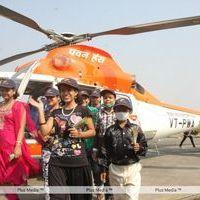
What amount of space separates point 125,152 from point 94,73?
19.2ft

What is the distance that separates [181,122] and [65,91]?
9.15 m

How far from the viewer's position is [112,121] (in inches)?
234

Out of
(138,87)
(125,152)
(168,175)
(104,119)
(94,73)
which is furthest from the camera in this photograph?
(138,87)

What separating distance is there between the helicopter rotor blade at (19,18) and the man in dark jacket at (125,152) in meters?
2.83

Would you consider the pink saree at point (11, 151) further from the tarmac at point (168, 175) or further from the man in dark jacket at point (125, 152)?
the tarmac at point (168, 175)

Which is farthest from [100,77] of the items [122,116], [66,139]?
[66,139]

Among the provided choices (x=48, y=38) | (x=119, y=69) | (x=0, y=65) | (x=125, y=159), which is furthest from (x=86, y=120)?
(x=119, y=69)

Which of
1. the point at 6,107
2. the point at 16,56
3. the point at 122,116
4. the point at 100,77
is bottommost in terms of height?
the point at 122,116

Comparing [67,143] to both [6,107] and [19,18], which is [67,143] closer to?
[6,107]

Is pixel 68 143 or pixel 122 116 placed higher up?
pixel 122 116

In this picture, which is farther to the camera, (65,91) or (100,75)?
(100,75)

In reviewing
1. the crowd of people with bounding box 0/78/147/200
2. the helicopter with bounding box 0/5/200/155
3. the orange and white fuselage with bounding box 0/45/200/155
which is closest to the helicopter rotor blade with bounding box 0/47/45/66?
the helicopter with bounding box 0/5/200/155

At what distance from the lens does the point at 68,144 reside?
4.25 m

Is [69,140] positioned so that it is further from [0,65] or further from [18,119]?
[0,65]
